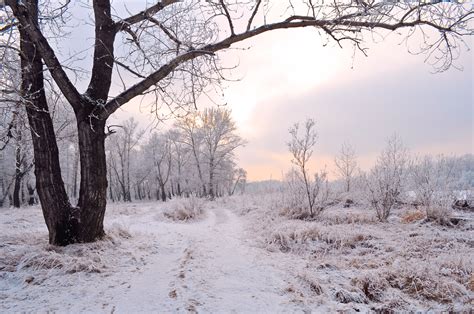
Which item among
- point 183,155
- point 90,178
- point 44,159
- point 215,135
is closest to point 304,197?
point 90,178

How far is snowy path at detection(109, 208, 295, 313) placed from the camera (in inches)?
120

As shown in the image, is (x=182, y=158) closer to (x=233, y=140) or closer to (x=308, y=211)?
(x=233, y=140)

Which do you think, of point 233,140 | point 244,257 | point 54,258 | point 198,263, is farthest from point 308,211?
point 233,140

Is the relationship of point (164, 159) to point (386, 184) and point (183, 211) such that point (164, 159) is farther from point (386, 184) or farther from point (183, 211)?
point (386, 184)

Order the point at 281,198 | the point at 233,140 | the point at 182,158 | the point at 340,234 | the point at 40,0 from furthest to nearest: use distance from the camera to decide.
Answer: the point at 182,158
the point at 233,140
the point at 281,198
the point at 340,234
the point at 40,0

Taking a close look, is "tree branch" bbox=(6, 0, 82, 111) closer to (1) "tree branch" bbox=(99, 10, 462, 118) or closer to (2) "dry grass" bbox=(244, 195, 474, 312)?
(1) "tree branch" bbox=(99, 10, 462, 118)

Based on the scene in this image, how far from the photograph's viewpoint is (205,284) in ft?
12.0

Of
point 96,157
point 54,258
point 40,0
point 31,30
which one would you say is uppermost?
point 40,0

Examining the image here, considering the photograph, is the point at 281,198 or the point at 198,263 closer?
the point at 198,263

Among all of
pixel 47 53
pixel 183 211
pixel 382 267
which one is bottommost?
pixel 382 267

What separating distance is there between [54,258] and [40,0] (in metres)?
4.97

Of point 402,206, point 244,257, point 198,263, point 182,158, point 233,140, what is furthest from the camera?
point 182,158

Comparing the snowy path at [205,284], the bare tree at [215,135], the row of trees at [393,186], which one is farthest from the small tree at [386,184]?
the bare tree at [215,135]

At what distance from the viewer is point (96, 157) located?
523cm
